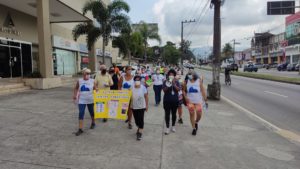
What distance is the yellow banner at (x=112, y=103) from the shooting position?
713 cm

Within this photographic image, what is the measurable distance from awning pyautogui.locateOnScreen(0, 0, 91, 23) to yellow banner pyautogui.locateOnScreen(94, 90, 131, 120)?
464 inches

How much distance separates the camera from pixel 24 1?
1655cm

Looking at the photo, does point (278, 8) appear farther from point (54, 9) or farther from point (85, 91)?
point (85, 91)

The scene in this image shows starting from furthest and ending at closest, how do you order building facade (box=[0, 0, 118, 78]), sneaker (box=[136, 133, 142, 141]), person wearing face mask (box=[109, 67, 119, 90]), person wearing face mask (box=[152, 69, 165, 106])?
1. building facade (box=[0, 0, 118, 78])
2. person wearing face mask (box=[152, 69, 165, 106])
3. person wearing face mask (box=[109, 67, 119, 90])
4. sneaker (box=[136, 133, 142, 141])

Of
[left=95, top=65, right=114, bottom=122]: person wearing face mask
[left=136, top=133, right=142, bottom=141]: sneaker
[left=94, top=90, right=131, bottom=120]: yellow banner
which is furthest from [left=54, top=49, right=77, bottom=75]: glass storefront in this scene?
[left=136, top=133, right=142, bottom=141]: sneaker

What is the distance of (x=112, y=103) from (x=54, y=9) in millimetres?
14627

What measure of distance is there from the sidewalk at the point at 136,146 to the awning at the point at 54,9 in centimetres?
1072

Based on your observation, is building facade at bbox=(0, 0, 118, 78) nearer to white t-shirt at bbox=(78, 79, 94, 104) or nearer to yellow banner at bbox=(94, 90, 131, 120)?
yellow banner at bbox=(94, 90, 131, 120)

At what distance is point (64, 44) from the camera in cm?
2511

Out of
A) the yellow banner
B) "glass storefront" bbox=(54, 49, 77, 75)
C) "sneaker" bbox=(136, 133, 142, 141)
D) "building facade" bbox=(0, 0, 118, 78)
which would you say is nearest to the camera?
"sneaker" bbox=(136, 133, 142, 141)

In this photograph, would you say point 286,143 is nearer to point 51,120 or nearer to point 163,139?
point 163,139

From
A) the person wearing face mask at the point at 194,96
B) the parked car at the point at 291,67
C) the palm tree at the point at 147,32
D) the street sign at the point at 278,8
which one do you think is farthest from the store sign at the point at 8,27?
the parked car at the point at 291,67

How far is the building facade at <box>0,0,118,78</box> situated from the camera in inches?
614

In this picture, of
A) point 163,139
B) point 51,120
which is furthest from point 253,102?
point 51,120
